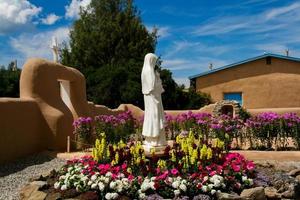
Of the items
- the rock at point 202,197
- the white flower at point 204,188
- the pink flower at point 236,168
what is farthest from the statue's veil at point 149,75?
the rock at point 202,197

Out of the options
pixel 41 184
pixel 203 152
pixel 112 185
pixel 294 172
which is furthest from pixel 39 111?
pixel 294 172

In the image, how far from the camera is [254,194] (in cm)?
619

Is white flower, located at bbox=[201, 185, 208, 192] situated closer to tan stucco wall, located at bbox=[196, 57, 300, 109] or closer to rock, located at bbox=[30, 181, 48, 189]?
rock, located at bbox=[30, 181, 48, 189]

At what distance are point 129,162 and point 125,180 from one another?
2.15 feet

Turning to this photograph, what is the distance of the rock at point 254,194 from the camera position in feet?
20.1

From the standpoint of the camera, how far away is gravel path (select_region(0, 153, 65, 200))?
7.79 metres

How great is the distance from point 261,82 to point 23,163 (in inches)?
682

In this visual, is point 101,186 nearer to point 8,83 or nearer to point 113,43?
point 8,83

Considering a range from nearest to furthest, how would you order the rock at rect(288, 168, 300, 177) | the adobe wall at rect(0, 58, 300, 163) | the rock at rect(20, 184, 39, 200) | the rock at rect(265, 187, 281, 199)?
1. the rock at rect(265, 187, 281, 199)
2. the rock at rect(20, 184, 39, 200)
3. the rock at rect(288, 168, 300, 177)
4. the adobe wall at rect(0, 58, 300, 163)

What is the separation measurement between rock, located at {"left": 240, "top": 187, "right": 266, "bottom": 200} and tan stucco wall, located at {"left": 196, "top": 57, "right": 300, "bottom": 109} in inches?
720

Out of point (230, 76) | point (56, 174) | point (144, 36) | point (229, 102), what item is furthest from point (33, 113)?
point (144, 36)

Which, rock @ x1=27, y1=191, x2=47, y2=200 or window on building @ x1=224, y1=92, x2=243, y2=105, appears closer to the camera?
rock @ x1=27, y1=191, x2=47, y2=200

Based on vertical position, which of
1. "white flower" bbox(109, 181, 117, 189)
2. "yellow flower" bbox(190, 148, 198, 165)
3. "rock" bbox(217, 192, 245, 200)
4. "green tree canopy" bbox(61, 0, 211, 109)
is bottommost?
"rock" bbox(217, 192, 245, 200)

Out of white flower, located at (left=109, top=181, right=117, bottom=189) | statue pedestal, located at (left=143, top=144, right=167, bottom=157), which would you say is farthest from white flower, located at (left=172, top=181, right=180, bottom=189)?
statue pedestal, located at (left=143, top=144, right=167, bottom=157)
